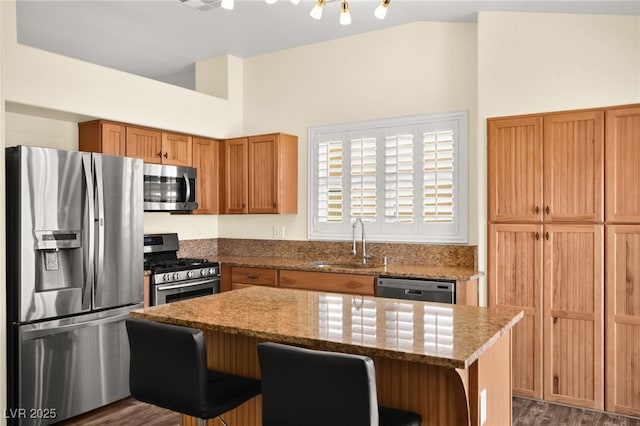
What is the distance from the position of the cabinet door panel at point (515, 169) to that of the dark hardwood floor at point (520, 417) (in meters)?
1.30

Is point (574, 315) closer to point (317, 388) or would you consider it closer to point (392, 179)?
point (392, 179)

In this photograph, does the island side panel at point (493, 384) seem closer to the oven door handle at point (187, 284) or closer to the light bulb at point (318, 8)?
the light bulb at point (318, 8)

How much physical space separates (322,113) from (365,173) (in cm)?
77

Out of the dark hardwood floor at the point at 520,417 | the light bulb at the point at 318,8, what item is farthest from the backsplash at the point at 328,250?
the light bulb at the point at 318,8

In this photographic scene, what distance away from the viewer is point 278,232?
5156mm

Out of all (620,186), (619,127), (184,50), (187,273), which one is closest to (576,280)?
(620,186)

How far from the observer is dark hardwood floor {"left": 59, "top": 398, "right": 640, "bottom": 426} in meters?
3.25

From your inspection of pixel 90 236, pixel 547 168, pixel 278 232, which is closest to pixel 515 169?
pixel 547 168

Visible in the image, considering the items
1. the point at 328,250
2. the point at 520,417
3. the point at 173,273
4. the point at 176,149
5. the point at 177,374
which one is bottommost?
the point at 520,417

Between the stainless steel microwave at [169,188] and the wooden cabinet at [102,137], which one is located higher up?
the wooden cabinet at [102,137]

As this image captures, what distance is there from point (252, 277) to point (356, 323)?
259 cm

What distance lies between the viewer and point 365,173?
461 cm

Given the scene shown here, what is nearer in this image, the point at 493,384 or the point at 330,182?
the point at 493,384

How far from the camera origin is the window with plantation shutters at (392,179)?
13.8 feet
